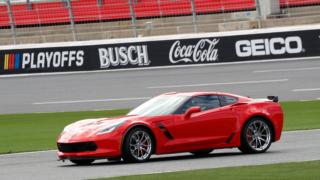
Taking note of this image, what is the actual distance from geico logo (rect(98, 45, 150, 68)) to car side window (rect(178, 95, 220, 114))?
19311 mm

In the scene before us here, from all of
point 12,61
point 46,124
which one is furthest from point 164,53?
point 46,124

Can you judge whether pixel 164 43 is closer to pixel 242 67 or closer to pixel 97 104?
pixel 242 67

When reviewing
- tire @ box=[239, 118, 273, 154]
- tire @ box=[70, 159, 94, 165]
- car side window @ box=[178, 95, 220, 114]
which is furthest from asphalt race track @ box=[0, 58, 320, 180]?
tire @ box=[70, 159, 94, 165]

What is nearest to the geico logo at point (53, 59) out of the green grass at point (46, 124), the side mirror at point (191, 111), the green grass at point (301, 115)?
the green grass at point (46, 124)

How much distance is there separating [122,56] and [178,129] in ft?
66.1

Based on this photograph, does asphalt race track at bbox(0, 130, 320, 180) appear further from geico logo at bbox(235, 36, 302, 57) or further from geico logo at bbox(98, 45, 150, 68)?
geico logo at bbox(98, 45, 150, 68)

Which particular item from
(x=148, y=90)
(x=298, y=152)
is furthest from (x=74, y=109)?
(x=298, y=152)

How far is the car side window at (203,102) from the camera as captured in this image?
1466 cm

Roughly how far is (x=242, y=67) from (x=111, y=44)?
4912 mm

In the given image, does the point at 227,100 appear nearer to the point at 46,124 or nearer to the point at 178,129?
the point at 178,129

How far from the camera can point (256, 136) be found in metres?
15.0

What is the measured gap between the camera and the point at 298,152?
1463 centimetres

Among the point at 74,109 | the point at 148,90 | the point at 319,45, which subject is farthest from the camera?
the point at 319,45

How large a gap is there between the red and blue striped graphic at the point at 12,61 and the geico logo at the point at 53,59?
23cm
